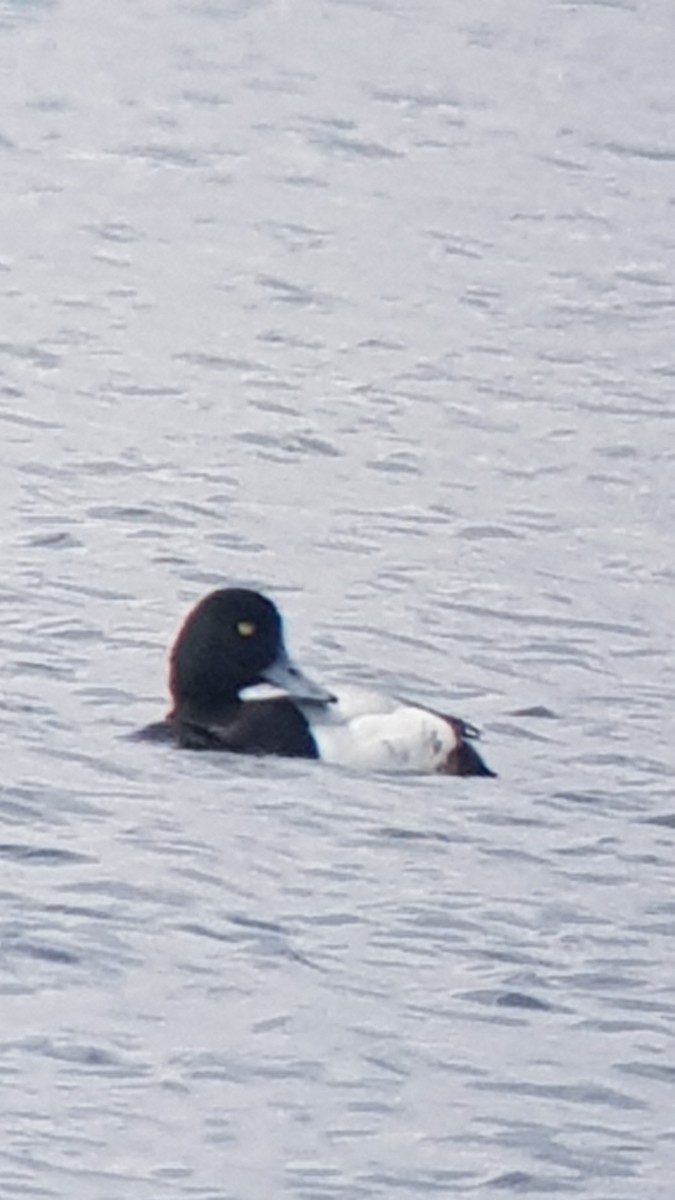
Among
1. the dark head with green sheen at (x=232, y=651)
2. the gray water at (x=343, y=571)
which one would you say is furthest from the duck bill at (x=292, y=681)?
the gray water at (x=343, y=571)

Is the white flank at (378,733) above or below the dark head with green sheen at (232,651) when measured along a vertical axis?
below

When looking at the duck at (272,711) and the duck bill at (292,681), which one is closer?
the duck at (272,711)

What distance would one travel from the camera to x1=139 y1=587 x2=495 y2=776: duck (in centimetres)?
1062

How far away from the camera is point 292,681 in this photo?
11.1 m

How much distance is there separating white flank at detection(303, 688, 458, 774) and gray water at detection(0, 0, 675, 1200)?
0.26 feet

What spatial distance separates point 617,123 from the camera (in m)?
19.5

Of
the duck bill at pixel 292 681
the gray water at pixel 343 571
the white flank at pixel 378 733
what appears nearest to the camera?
the gray water at pixel 343 571

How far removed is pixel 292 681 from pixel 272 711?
0.32 feet

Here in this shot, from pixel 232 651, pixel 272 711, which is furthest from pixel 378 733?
pixel 232 651

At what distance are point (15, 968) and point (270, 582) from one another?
3761mm

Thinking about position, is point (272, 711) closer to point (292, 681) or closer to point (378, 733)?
point (292, 681)

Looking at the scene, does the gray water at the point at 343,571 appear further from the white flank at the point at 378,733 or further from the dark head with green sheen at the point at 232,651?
the dark head with green sheen at the point at 232,651

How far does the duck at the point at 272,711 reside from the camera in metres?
10.6

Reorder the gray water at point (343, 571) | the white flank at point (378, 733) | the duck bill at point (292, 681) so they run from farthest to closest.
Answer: the duck bill at point (292, 681), the white flank at point (378, 733), the gray water at point (343, 571)
